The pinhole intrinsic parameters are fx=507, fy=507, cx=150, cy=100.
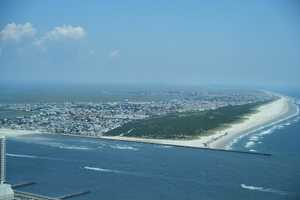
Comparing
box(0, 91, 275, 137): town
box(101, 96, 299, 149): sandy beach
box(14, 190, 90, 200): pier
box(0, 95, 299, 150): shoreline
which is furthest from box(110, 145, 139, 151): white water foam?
box(14, 190, 90, 200): pier

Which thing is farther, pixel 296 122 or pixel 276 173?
pixel 296 122

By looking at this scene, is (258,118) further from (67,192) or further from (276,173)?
(67,192)

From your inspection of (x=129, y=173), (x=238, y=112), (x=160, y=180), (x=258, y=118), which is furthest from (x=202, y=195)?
(x=238, y=112)

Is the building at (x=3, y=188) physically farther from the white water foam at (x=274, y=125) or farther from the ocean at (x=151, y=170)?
the white water foam at (x=274, y=125)

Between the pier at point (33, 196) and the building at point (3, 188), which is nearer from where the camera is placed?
the building at point (3, 188)

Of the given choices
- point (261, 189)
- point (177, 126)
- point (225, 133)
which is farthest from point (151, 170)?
point (177, 126)

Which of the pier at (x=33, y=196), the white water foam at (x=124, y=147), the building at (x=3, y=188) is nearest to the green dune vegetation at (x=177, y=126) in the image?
the white water foam at (x=124, y=147)

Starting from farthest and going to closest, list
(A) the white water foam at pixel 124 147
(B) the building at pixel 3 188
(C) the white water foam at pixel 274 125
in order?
(C) the white water foam at pixel 274 125, (A) the white water foam at pixel 124 147, (B) the building at pixel 3 188
